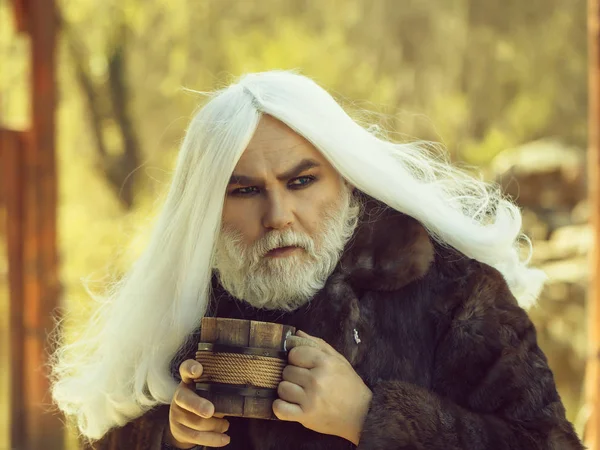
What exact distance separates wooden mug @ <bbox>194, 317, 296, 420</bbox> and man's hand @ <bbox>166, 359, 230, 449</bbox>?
3cm

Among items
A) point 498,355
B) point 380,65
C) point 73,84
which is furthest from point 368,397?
point 380,65

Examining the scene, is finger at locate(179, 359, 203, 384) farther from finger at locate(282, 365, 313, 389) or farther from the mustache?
the mustache

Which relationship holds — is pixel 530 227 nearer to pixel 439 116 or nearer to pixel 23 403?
pixel 439 116

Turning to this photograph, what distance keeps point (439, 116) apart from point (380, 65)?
132 cm

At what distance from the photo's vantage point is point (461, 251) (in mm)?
2654

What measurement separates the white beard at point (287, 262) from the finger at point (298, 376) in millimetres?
435

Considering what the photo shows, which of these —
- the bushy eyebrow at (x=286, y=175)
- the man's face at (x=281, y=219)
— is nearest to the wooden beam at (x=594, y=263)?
the man's face at (x=281, y=219)

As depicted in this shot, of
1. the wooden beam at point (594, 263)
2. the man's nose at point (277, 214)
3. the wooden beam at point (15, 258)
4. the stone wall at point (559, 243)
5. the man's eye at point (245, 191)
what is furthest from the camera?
the stone wall at point (559, 243)

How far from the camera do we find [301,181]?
2.60 meters

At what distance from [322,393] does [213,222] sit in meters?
0.74

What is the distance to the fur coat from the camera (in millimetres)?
2273

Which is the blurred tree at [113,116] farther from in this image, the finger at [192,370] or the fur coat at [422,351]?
the finger at [192,370]

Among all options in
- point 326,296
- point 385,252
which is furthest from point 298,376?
point 385,252

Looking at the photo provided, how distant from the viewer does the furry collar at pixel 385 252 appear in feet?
8.30
